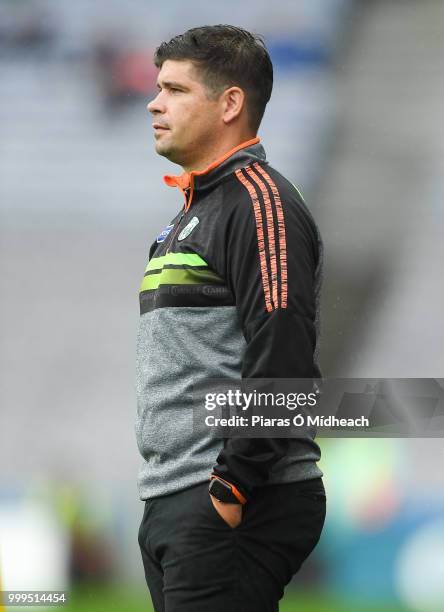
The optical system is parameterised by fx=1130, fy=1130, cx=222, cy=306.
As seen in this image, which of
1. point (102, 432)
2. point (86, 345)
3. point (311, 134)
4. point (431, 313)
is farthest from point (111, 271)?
point (431, 313)

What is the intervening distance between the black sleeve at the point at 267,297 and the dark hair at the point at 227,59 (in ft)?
0.75

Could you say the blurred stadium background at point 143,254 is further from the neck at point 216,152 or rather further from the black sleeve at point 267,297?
the black sleeve at point 267,297

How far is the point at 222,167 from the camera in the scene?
2.00 meters

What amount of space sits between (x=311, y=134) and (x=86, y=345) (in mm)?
973

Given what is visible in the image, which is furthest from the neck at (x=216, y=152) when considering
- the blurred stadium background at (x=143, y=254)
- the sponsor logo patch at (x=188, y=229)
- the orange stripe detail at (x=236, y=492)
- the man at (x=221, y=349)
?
the blurred stadium background at (x=143, y=254)

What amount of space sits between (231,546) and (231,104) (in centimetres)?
79

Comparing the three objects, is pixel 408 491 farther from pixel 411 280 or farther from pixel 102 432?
pixel 102 432

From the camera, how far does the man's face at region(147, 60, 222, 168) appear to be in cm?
203

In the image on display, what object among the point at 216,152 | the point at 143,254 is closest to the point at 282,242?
the point at 216,152

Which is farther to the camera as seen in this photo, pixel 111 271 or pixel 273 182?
pixel 111 271

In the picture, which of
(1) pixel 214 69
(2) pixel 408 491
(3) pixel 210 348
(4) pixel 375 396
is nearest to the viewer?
(3) pixel 210 348

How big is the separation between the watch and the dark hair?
→ 68 centimetres

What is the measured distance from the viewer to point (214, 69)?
6.70 ft

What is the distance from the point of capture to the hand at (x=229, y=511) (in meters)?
1.79
